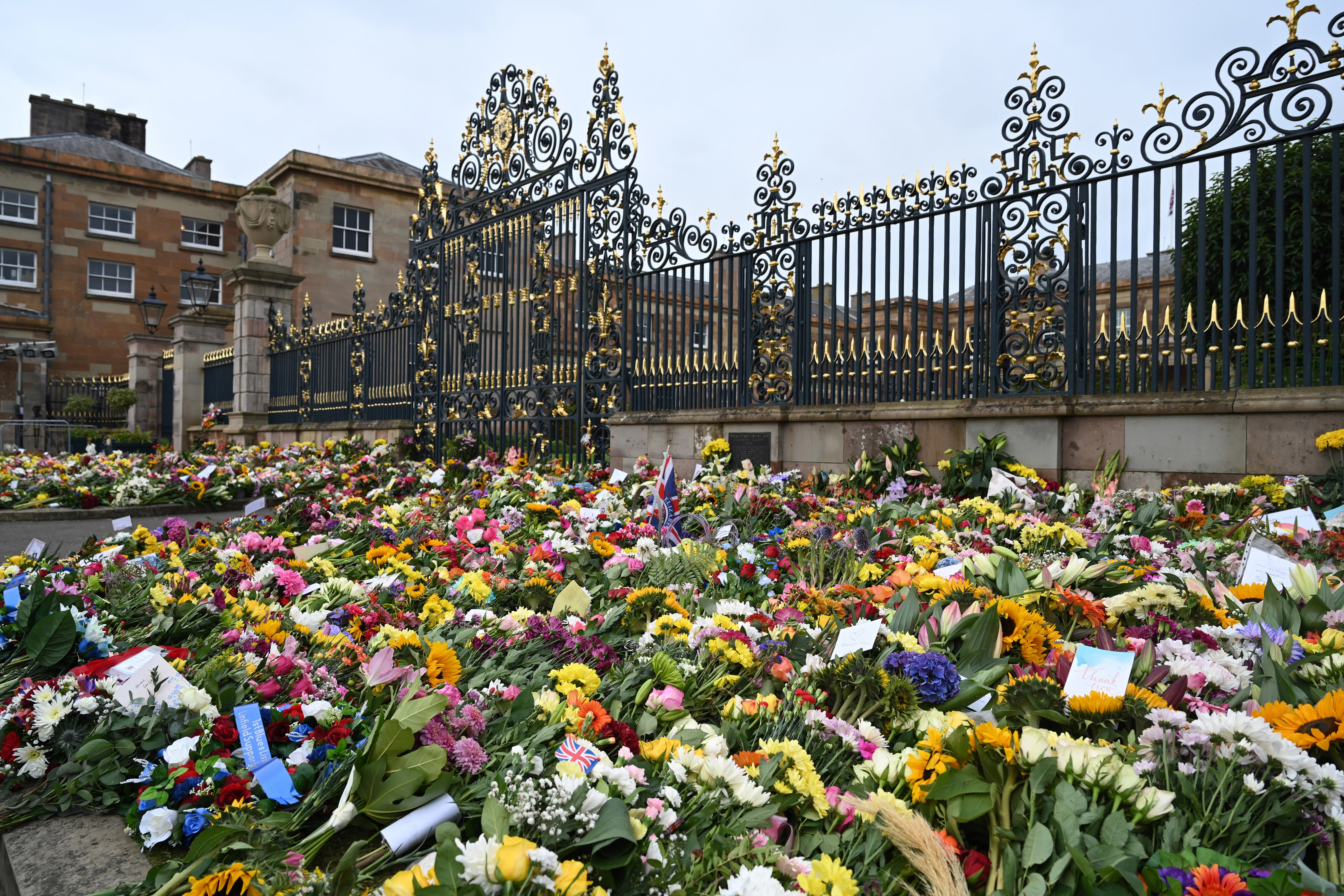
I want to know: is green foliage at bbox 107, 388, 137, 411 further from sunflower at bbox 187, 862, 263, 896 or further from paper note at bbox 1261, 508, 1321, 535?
paper note at bbox 1261, 508, 1321, 535

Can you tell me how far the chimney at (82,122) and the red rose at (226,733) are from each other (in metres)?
38.1

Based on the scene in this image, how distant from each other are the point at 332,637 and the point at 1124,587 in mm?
2738

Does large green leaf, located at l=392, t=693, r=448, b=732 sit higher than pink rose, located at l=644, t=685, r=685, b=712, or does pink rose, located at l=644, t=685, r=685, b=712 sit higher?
large green leaf, located at l=392, t=693, r=448, b=732

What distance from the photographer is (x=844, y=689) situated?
2146 millimetres

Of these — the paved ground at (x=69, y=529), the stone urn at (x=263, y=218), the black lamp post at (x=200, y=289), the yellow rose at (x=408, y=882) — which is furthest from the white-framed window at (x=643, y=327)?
the black lamp post at (x=200, y=289)

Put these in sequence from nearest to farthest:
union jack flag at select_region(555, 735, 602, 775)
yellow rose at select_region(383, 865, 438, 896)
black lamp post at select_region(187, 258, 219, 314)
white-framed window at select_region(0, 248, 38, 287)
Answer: yellow rose at select_region(383, 865, 438, 896) < union jack flag at select_region(555, 735, 602, 775) < black lamp post at select_region(187, 258, 219, 314) < white-framed window at select_region(0, 248, 38, 287)

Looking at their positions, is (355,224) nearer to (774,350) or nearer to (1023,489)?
Result: (774,350)

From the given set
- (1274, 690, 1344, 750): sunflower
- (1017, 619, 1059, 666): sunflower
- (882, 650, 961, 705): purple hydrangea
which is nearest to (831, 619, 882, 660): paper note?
(882, 650, 961, 705): purple hydrangea

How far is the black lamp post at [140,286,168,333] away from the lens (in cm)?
1977

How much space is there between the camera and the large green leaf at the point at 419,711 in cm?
177

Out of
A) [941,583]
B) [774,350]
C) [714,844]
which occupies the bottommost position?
[714,844]

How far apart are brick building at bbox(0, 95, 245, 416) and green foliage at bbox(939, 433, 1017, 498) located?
89.1ft

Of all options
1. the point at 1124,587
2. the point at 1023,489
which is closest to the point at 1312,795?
the point at 1124,587

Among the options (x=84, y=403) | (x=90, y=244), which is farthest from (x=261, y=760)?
(x=90, y=244)
